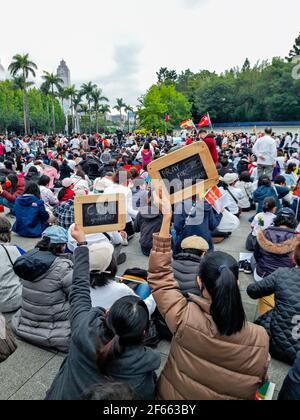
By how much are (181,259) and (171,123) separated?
4346cm

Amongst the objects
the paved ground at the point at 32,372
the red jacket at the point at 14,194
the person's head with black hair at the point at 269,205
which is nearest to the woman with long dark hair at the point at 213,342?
the paved ground at the point at 32,372

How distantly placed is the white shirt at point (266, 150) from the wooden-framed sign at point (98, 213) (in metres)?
6.39

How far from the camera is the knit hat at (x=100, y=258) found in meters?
2.81

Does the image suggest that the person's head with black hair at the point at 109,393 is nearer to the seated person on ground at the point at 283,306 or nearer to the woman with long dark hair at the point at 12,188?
the seated person on ground at the point at 283,306

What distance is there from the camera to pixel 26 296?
3.30 meters

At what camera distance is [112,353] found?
156 centimetres

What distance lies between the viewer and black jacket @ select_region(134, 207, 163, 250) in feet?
17.4

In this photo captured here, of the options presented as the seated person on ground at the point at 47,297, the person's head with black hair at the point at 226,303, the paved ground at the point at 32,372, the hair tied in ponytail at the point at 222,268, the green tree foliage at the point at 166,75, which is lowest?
the paved ground at the point at 32,372

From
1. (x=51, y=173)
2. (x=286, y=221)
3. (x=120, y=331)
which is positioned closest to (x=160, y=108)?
(x=51, y=173)

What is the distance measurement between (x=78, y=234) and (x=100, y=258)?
1.85 feet

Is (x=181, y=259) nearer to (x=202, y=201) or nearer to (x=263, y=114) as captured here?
(x=202, y=201)

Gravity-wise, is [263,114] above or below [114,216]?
above

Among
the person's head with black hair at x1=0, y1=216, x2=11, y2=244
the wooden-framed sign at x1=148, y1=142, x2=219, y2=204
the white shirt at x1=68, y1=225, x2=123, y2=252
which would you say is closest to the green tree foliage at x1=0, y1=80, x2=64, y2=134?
the white shirt at x1=68, y1=225, x2=123, y2=252
